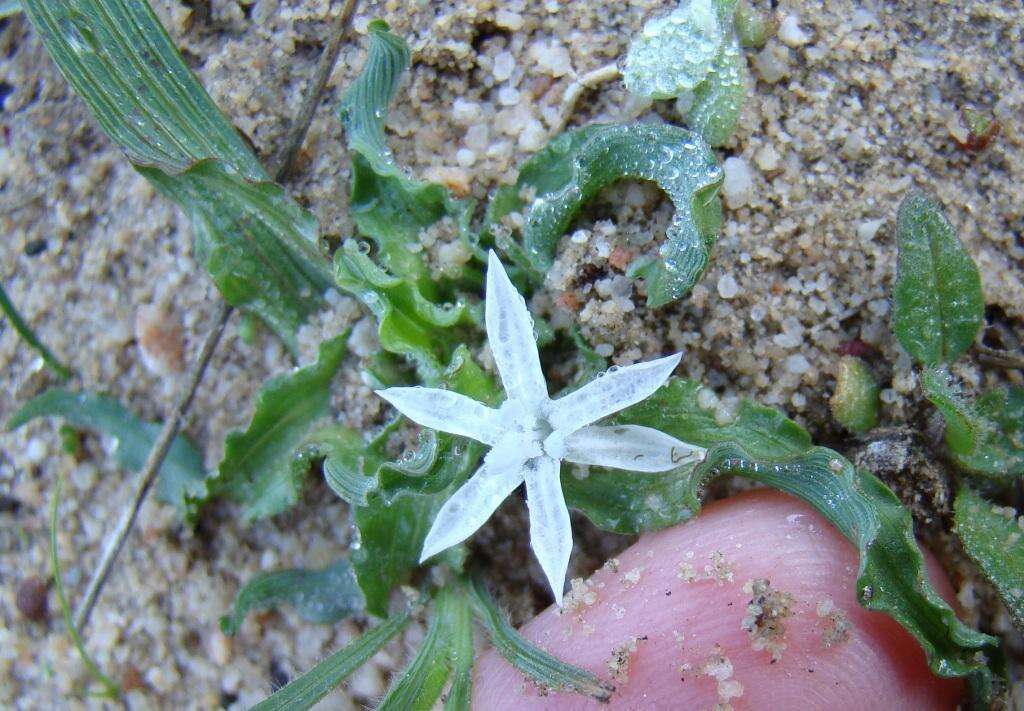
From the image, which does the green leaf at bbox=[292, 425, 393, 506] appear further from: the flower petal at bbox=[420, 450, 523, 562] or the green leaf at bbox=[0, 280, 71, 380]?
the green leaf at bbox=[0, 280, 71, 380]

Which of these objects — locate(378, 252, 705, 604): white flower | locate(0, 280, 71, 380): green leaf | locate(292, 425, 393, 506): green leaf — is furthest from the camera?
locate(0, 280, 71, 380): green leaf

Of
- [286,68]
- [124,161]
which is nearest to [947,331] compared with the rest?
[286,68]

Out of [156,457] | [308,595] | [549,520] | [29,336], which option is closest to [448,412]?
[549,520]

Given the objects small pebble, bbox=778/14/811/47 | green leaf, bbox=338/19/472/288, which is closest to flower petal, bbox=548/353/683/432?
green leaf, bbox=338/19/472/288

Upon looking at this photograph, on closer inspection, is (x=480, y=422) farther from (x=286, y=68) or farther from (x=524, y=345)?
(x=286, y=68)

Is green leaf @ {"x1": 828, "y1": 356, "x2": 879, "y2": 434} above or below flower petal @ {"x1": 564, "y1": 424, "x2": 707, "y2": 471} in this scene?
below

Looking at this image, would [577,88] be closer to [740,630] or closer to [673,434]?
[673,434]
